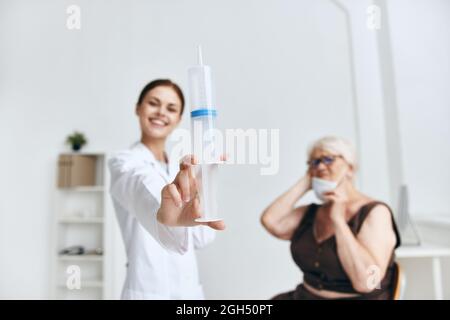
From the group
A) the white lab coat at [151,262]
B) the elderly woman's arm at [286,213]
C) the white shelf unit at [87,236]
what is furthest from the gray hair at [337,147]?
the white shelf unit at [87,236]

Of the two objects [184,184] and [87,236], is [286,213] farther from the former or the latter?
[184,184]

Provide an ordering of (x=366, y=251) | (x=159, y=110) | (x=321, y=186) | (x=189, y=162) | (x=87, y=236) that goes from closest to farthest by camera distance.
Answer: (x=189, y=162) → (x=159, y=110) → (x=366, y=251) → (x=321, y=186) → (x=87, y=236)

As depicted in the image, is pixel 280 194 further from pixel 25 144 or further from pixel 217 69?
pixel 25 144

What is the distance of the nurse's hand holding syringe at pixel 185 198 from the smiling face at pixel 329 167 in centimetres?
91

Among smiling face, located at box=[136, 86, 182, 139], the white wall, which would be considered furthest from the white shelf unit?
the white wall

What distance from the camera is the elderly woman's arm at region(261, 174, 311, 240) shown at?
1.27m

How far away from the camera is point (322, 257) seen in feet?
3.89

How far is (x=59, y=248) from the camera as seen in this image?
4.40 ft

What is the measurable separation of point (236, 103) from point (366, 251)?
0.65 m

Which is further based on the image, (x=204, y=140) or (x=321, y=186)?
(x=321, y=186)

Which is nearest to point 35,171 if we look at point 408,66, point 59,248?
point 59,248

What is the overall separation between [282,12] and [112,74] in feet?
2.13

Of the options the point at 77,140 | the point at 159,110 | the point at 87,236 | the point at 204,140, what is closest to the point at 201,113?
the point at 204,140
